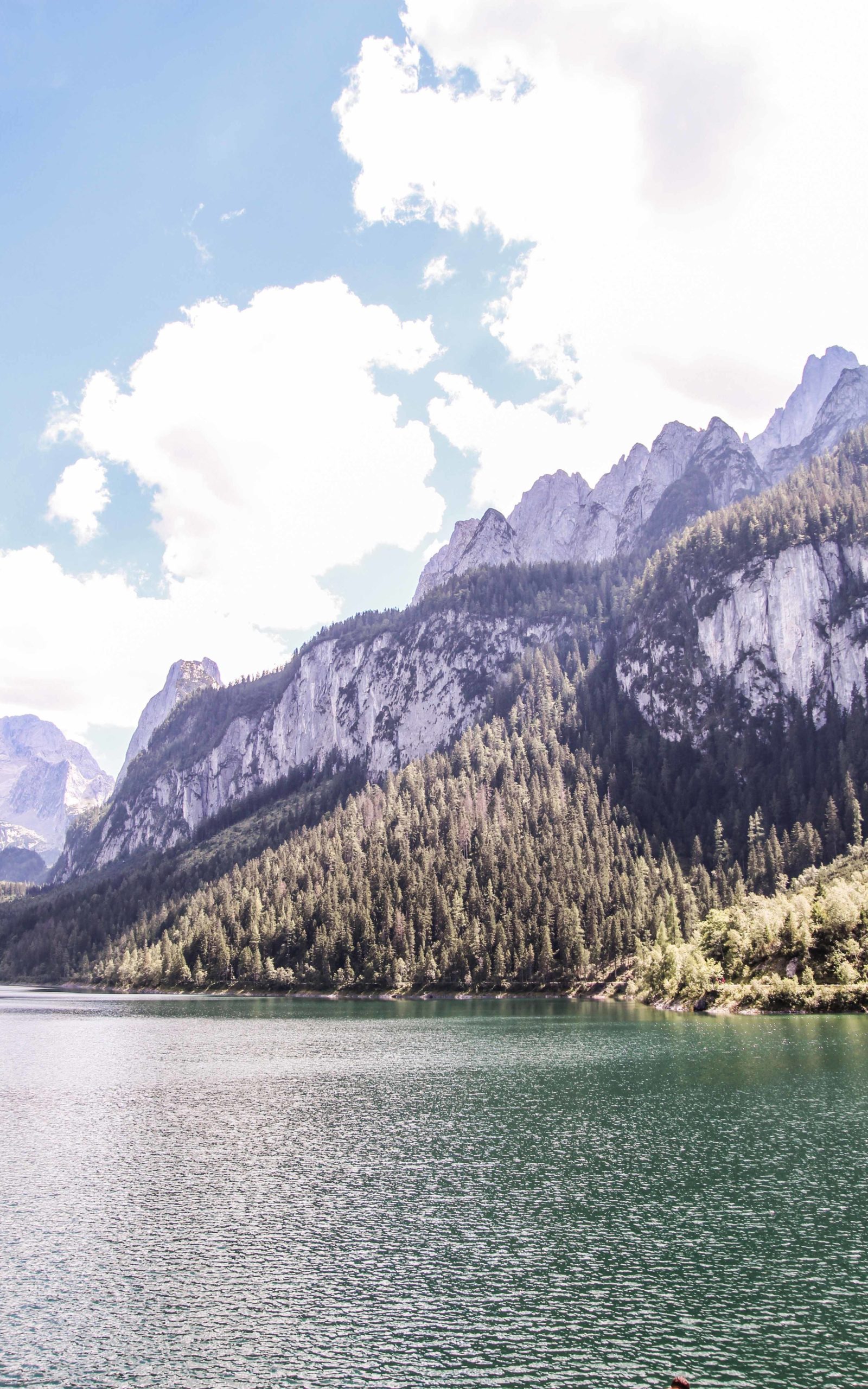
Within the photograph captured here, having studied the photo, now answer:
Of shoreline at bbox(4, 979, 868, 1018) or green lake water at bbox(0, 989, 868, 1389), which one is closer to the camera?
green lake water at bbox(0, 989, 868, 1389)

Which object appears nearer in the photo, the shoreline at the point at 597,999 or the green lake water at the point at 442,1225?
the green lake water at the point at 442,1225

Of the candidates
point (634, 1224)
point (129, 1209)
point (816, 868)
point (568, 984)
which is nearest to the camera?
point (634, 1224)

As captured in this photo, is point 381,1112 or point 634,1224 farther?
point 381,1112

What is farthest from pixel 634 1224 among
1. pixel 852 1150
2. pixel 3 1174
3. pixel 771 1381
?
pixel 3 1174

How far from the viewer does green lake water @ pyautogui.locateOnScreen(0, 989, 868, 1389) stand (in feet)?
90.5

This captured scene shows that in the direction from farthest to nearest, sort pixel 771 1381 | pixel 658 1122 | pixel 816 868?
pixel 816 868 → pixel 658 1122 → pixel 771 1381

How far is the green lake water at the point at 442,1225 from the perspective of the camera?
90.5 feet

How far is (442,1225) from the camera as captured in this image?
39938 mm

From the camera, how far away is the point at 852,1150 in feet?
167

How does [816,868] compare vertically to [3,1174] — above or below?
above

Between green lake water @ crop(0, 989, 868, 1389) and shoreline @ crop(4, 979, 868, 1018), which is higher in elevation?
green lake water @ crop(0, 989, 868, 1389)

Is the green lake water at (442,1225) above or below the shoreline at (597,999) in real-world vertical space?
above

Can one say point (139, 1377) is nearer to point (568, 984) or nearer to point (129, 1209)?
point (129, 1209)

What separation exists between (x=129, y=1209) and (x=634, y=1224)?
24441 mm
